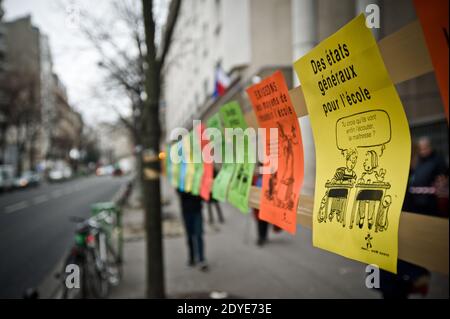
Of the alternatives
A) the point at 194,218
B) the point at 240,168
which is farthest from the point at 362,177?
the point at 194,218

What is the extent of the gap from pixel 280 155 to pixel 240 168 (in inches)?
20.7

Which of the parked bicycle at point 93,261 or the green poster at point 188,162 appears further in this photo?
the parked bicycle at point 93,261

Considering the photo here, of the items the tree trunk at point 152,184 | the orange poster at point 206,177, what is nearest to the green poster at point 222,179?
the orange poster at point 206,177

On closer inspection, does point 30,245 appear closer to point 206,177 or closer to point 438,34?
point 206,177

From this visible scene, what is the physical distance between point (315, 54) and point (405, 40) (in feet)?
0.91

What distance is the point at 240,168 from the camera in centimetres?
198

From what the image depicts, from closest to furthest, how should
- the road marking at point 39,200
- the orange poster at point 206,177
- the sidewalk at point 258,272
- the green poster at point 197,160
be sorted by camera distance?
the orange poster at point 206,177 < the green poster at point 197,160 < the sidewalk at point 258,272 < the road marking at point 39,200

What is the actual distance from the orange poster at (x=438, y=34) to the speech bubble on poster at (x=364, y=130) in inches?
6.9

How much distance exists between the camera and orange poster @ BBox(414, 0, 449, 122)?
72cm

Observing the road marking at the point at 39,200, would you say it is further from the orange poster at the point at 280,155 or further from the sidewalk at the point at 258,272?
the orange poster at the point at 280,155

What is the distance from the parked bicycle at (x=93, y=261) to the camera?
4.06m

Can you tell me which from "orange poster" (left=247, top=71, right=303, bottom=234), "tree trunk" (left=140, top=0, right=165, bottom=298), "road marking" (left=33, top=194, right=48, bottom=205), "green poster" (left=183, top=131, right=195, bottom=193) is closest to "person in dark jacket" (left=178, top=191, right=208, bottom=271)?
"tree trunk" (left=140, top=0, right=165, bottom=298)

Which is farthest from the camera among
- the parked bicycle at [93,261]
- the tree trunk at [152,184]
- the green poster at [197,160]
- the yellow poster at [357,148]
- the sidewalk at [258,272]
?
the sidewalk at [258,272]
